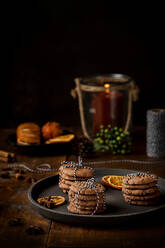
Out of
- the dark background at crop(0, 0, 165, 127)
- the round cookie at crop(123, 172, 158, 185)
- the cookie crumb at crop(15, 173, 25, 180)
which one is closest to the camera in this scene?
the round cookie at crop(123, 172, 158, 185)

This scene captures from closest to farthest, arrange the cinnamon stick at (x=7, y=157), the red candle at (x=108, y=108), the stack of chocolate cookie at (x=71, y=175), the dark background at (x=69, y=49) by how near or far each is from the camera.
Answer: the stack of chocolate cookie at (x=71, y=175) → the cinnamon stick at (x=7, y=157) → the red candle at (x=108, y=108) → the dark background at (x=69, y=49)

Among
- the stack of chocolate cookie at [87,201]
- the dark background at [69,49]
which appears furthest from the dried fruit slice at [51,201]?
the dark background at [69,49]

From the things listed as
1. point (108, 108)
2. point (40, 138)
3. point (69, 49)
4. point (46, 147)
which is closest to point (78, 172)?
point (46, 147)

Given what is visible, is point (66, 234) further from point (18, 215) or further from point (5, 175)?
point (5, 175)

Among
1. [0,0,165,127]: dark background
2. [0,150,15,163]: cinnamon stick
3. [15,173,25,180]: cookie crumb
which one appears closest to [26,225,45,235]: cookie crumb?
[15,173,25,180]: cookie crumb

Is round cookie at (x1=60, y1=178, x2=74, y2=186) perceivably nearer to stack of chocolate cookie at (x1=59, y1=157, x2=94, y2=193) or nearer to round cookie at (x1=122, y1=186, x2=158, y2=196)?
stack of chocolate cookie at (x1=59, y1=157, x2=94, y2=193)

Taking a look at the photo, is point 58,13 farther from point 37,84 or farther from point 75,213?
point 75,213

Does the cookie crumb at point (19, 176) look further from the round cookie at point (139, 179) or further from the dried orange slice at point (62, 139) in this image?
the round cookie at point (139, 179)
